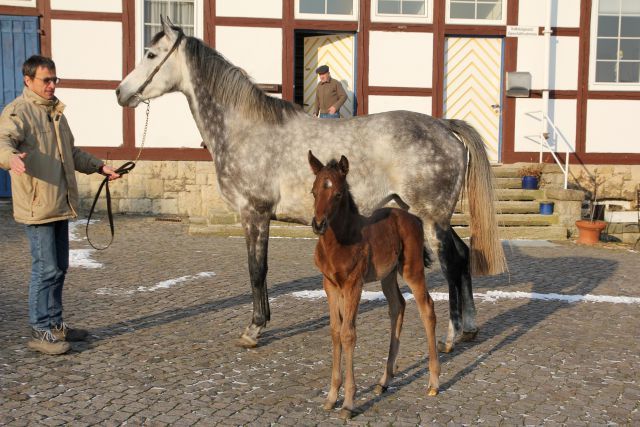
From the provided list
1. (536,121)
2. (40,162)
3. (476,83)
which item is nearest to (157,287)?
(40,162)

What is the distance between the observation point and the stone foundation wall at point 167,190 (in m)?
13.2

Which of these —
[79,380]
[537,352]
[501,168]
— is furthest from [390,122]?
[501,168]

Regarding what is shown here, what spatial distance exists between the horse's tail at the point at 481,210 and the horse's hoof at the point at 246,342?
6.48 ft

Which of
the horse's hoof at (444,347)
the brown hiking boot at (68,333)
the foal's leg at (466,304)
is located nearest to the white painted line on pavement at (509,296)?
the foal's leg at (466,304)

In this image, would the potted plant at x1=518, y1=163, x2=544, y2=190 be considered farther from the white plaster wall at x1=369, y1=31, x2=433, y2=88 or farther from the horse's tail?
the horse's tail

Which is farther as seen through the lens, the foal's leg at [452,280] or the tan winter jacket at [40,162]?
the foal's leg at [452,280]

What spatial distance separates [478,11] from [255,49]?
454 cm

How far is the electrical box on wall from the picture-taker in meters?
13.2

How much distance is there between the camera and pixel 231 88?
5828 mm

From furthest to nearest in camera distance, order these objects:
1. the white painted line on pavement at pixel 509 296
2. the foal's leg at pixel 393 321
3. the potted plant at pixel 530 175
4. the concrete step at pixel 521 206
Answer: the potted plant at pixel 530 175 < the concrete step at pixel 521 206 < the white painted line on pavement at pixel 509 296 < the foal's leg at pixel 393 321

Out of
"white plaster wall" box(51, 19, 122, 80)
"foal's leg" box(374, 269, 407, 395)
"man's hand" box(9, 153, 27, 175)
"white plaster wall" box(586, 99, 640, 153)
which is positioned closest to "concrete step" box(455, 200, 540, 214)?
"white plaster wall" box(586, 99, 640, 153)

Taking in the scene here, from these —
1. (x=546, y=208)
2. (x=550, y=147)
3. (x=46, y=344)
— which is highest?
(x=550, y=147)

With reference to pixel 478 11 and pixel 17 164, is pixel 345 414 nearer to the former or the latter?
pixel 17 164

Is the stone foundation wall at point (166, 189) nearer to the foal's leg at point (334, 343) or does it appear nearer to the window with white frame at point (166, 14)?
the window with white frame at point (166, 14)
